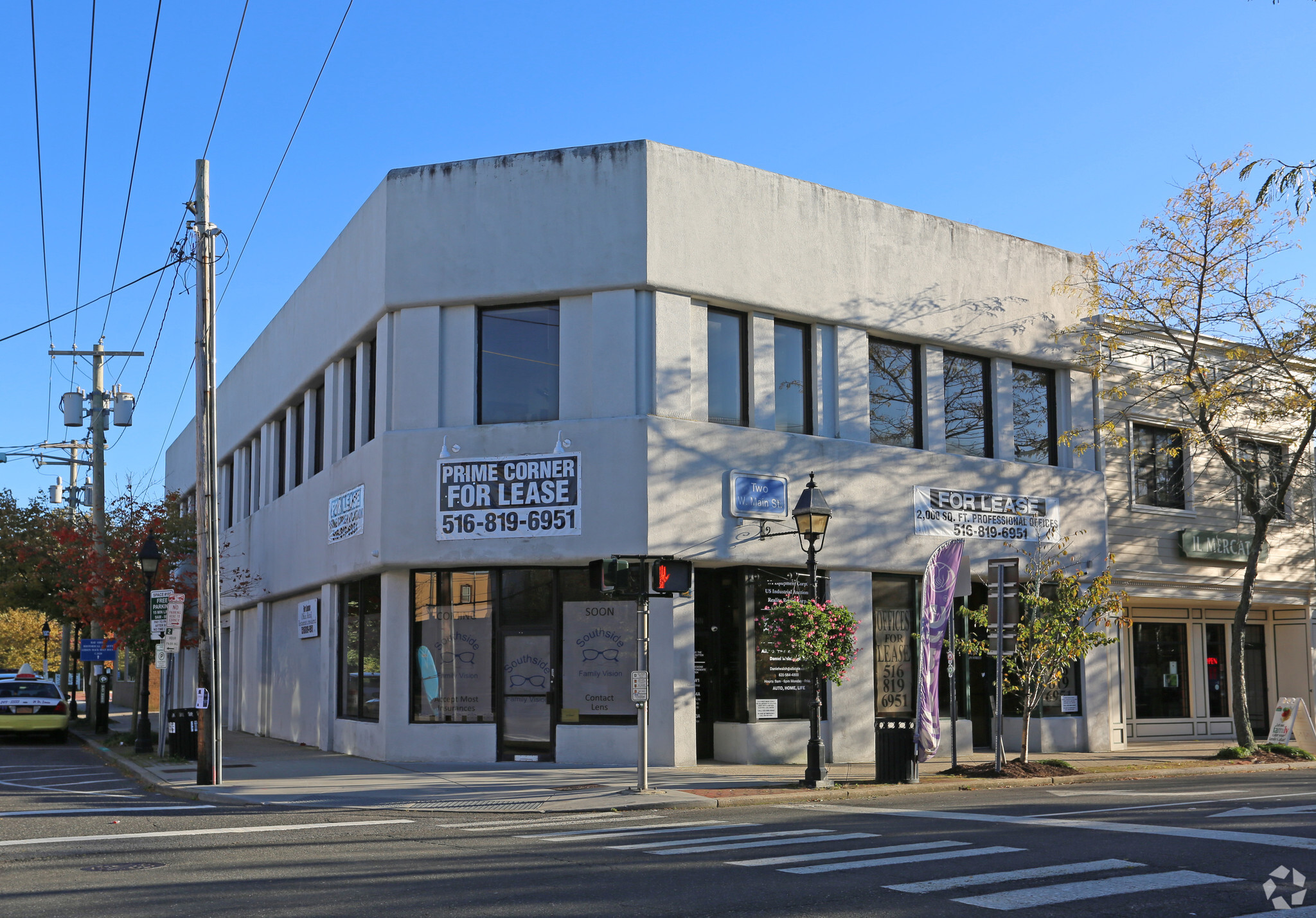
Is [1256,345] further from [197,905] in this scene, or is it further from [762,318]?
[197,905]

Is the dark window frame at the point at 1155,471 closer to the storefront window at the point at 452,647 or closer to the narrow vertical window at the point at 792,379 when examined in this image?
the narrow vertical window at the point at 792,379

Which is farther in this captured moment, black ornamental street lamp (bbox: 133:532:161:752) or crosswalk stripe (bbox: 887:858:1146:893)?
black ornamental street lamp (bbox: 133:532:161:752)

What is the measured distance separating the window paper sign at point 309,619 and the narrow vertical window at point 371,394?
4608 mm

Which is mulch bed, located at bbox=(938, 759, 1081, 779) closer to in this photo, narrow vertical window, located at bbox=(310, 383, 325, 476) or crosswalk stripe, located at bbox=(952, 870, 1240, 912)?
crosswalk stripe, located at bbox=(952, 870, 1240, 912)

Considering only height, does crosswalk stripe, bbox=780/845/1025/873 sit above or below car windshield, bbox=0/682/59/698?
above

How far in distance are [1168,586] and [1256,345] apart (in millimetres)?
5793

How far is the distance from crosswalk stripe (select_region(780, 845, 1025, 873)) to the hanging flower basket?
19.8 ft

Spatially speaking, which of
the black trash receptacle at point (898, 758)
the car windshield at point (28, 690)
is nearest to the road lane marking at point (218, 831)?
the black trash receptacle at point (898, 758)

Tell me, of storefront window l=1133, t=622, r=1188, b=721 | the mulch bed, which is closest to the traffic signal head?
the mulch bed

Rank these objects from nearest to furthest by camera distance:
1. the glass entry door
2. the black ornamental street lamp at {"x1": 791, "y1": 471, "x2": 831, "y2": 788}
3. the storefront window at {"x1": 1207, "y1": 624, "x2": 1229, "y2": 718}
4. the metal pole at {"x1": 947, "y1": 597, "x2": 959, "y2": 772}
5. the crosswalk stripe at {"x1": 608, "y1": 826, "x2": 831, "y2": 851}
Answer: the crosswalk stripe at {"x1": 608, "y1": 826, "x2": 831, "y2": 851}, the black ornamental street lamp at {"x1": 791, "y1": 471, "x2": 831, "y2": 788}, the metal pole at {"x1": 947, "y1": 597, "x2": 959, "y2": 772}, the glass entry door, the storefront window at {"x1": 1207, "y1": 624, "x2": 1229, "y2": 718}

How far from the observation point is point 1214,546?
26875mm

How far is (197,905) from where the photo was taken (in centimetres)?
808

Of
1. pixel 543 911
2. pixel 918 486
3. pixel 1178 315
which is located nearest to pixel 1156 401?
pixel 1178 315

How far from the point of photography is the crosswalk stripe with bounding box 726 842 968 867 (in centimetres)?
979
